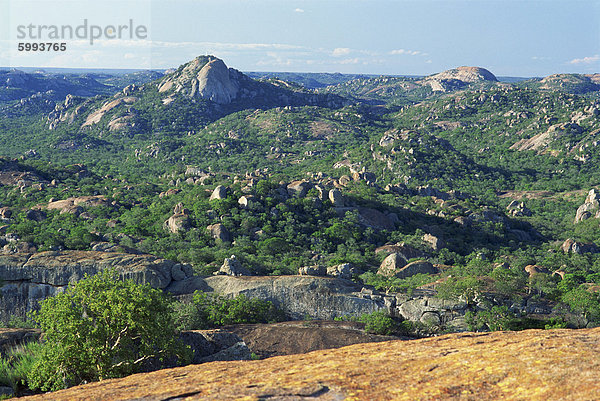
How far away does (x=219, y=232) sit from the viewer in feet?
194

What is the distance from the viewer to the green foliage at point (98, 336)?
1780cm

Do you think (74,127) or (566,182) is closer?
(566,182)

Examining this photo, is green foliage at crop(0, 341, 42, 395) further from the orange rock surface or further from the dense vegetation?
the dense vegetation

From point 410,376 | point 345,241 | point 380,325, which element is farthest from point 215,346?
point 345,241

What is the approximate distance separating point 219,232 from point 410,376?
1900 inches

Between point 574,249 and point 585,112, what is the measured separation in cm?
12279

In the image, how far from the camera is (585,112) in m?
162

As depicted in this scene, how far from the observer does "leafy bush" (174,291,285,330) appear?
2995 cm

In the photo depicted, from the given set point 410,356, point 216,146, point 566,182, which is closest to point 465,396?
point 410,356

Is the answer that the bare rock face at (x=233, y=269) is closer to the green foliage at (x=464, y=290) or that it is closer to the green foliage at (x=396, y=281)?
the green foliage at (x=396, y=281)

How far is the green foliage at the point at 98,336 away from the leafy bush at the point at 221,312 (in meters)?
9.69

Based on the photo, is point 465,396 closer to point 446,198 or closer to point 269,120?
point 446,198

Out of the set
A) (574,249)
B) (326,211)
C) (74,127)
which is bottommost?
(574,249)

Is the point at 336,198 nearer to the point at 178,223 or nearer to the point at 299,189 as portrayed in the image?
the point at 299,189
